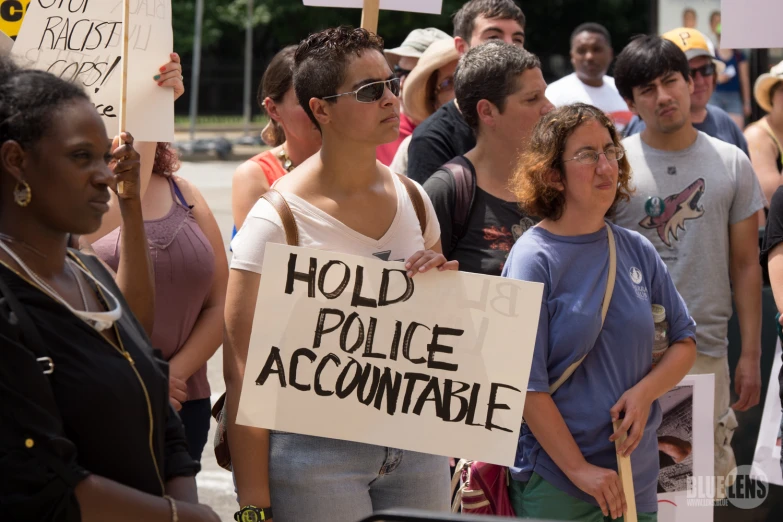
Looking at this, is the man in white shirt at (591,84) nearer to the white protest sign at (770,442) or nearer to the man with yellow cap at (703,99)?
the man with yellow cap at (703,99)

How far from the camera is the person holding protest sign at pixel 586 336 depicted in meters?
3.19

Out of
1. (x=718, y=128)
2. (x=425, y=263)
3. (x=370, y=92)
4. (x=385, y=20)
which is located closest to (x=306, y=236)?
(x=425, y=263)

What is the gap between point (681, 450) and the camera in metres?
3.88

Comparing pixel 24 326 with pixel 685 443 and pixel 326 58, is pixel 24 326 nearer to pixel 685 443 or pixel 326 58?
pixel 326 58

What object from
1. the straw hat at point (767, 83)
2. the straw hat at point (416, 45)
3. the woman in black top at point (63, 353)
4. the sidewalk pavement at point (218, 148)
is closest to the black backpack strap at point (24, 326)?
the woman in black top at point (63, 353)

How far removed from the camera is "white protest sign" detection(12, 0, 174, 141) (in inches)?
133

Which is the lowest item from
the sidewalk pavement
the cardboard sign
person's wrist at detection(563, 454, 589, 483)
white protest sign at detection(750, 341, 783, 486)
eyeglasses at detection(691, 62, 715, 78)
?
the sidewalk pavement

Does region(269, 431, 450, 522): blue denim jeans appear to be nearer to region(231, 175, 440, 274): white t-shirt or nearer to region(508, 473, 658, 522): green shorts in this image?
region(508, 473, 658, 522): green shorts

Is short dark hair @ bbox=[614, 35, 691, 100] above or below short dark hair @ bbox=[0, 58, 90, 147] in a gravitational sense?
above

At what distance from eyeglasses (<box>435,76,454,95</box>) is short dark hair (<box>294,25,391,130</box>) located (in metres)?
2.65

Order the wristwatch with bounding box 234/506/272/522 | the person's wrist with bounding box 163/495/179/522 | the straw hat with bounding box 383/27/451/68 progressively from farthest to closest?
the straw hat with bounding box 383/27/451/68, the wristwatch with bounding box 234/506/272/522, the person's wrist with bounding box 163/495/179/522

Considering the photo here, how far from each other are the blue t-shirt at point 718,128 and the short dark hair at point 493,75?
64.5 inches

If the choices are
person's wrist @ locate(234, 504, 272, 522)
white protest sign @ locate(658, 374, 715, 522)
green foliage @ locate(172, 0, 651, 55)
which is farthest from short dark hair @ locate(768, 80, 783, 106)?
green foliage @ locate(172, 0, 651, 55)

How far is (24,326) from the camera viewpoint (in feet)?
6.48
